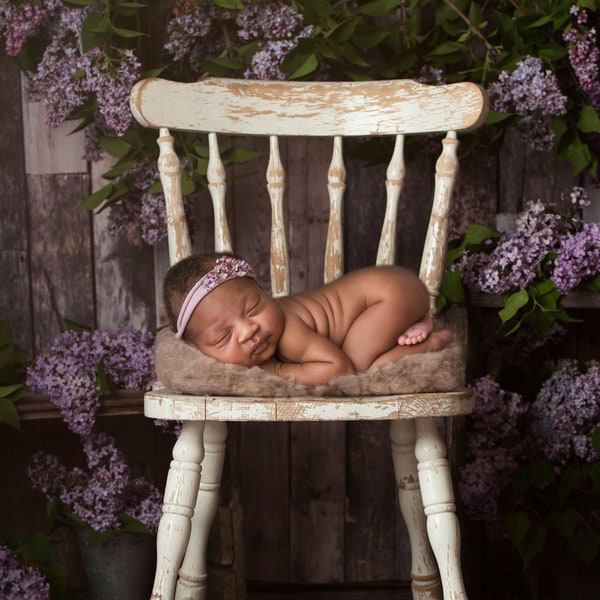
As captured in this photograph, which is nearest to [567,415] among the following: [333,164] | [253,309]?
[333,164]

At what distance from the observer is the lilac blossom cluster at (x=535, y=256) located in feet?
6.48

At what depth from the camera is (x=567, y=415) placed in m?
2.18

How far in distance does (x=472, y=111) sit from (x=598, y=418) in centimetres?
80

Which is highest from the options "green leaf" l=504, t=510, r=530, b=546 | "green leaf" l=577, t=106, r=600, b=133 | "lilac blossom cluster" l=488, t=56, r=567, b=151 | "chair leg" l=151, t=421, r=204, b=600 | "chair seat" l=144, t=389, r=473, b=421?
"lilac blossom cluster" l=488, t=56, r=567, b=151

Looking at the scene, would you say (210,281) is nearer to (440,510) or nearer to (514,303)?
(440,510)

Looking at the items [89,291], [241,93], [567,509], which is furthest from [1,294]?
[567,509]

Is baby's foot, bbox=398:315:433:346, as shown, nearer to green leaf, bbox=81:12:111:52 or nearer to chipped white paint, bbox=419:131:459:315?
chipped white paint, bbox=419:131:459:315

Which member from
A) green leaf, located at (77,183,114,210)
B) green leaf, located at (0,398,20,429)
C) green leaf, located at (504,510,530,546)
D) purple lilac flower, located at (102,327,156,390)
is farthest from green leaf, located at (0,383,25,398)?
green leaf, located at (504,510,530,546)

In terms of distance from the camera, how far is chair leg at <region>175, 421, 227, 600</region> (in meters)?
1.91

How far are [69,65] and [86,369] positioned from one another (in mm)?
743

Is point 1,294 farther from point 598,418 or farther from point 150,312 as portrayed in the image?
point 598,418

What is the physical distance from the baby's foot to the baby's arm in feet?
0.45

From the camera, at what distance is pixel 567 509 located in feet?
7.11

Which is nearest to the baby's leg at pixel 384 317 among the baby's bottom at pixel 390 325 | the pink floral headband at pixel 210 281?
the baby's bottom at pixel 390 325
